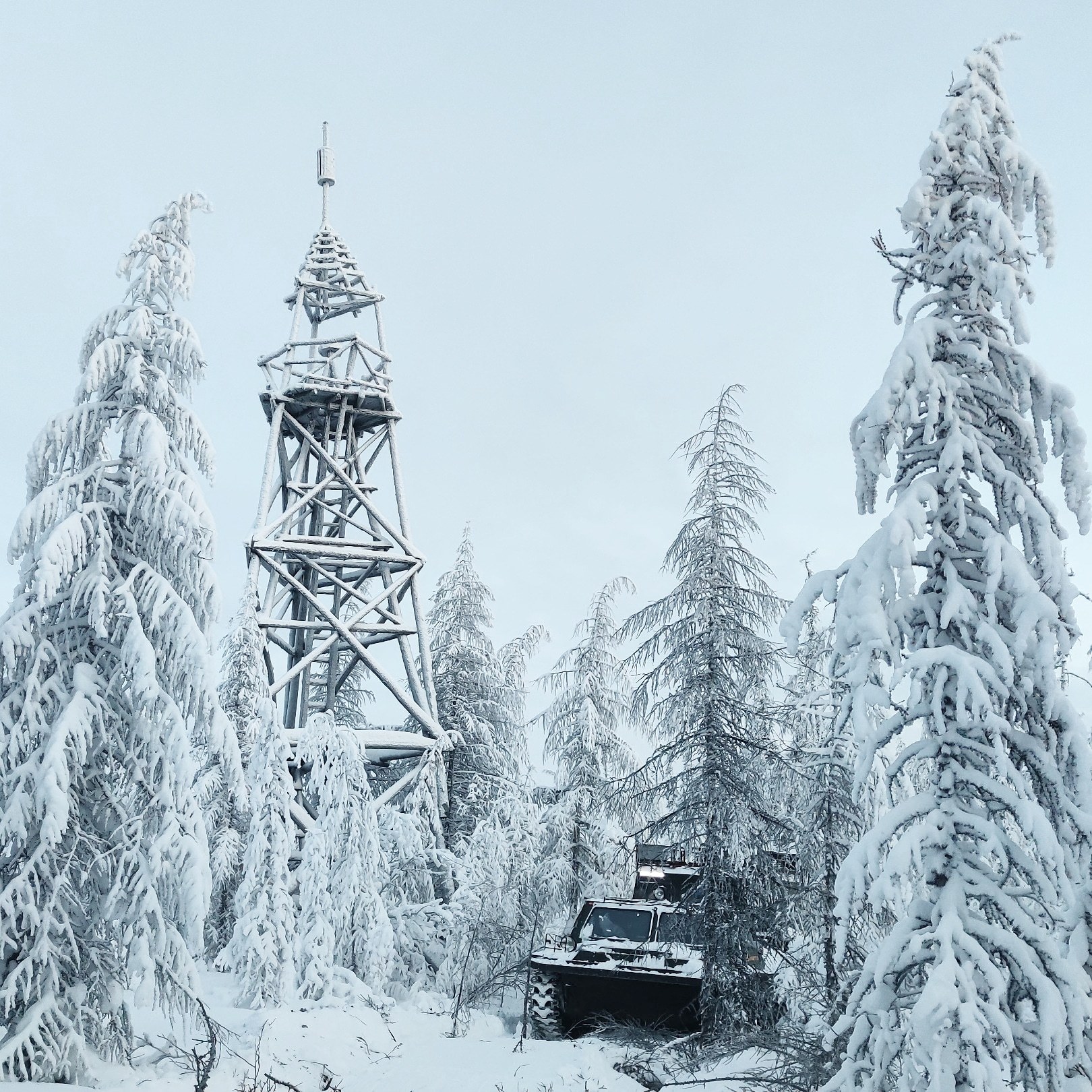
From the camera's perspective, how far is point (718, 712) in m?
13.8

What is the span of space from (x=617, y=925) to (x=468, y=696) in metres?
11.0

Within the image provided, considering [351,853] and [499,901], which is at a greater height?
[351,853]

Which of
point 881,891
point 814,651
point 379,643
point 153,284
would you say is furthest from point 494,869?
point 881,891

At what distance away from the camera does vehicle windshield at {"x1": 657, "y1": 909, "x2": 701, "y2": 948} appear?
13359 mm

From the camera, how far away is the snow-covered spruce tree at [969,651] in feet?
19.6

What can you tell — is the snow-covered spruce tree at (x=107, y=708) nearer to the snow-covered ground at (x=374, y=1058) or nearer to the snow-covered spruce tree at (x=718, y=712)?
the snow-covered ground at (x=374, y=1058)

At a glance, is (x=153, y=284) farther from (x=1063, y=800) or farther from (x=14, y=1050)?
(x=1063, y=800)

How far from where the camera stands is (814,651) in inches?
764

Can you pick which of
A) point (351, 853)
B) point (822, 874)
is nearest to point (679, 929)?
point (822, 874)

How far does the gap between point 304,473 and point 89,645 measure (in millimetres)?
11093

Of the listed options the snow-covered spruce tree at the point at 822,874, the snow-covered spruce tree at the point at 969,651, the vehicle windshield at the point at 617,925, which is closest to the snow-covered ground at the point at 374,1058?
the vehicle windshield at the point at 617,925

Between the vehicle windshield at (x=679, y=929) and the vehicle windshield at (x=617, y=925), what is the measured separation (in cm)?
21

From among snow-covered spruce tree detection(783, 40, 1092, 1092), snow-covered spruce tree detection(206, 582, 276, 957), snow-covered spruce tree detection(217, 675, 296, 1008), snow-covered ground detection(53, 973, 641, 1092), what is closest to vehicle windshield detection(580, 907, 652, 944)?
snow-covered ground detection(53, 973, 641, 1092)

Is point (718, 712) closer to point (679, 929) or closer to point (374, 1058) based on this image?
point (679, 929)
